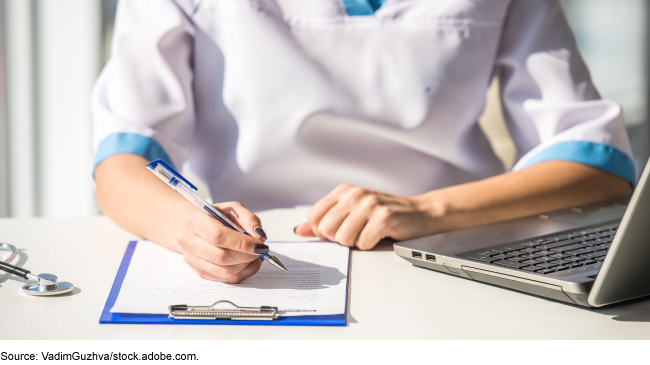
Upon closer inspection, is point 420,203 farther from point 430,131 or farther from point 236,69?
point 236,69

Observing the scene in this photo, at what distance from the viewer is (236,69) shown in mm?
813

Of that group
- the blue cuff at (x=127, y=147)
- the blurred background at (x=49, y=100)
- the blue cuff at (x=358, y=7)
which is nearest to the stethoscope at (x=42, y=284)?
the blue cuff at (x=127, y=147)

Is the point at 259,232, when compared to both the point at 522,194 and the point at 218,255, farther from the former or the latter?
the point at 522,194

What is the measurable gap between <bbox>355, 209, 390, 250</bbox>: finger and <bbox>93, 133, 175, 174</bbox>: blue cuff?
1.02ft

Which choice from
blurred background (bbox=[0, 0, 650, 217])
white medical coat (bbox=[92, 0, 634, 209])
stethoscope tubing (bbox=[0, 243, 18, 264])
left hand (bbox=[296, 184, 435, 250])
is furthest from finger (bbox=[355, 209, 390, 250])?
blurred background (bbox=[0, 0, 650, 217])

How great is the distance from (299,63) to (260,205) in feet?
0.77

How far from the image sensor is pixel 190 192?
50 centimetres

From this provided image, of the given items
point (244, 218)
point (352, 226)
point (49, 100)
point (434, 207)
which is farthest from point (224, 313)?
point (49, 100)

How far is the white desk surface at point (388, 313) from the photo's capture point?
1.29ft

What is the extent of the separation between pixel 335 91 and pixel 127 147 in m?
0.30

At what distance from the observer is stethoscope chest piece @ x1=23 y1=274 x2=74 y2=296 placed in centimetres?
47

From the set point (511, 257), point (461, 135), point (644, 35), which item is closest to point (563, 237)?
point (511, 257)

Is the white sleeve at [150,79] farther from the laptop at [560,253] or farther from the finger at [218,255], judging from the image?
the laptop at [560,253]

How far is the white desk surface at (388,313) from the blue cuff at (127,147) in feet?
0.61
